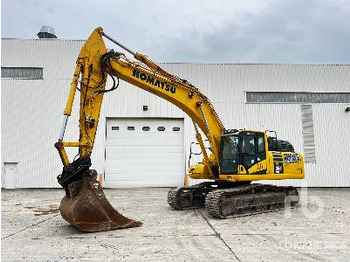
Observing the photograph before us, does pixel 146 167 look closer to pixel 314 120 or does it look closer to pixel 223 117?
pixel 223 117

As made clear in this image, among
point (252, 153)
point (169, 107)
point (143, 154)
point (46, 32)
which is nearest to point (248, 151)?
point (252, 153)

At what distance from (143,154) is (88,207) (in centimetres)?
1249

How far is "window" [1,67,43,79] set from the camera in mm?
19609

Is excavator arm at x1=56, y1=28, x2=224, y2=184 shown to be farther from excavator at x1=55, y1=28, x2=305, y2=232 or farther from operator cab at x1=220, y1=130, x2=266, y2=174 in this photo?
operator cab at x1=220, y1=130, x2=266, y2=174

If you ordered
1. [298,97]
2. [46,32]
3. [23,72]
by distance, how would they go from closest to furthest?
[23,72] < [298,97] < [46,32]

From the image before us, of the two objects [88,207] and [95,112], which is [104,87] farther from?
[88,207]

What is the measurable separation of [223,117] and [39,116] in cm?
1159

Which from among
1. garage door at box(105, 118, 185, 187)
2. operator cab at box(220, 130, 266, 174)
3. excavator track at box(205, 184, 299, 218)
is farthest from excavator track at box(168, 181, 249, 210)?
garage door at box(105, 118, 185, 187)

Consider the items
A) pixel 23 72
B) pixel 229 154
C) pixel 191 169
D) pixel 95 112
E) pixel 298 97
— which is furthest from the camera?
pixel 298 97

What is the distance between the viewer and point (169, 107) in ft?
64.5

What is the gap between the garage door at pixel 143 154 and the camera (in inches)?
749

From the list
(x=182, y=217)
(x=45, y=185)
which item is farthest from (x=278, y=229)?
(x=45, y=185)

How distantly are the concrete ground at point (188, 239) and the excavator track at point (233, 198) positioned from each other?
1.37ft

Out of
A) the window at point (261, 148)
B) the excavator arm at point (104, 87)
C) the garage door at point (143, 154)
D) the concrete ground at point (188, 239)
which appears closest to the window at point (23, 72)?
the garage door at point (143, 154)
